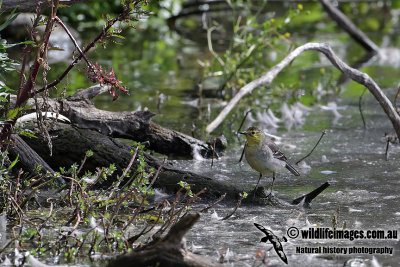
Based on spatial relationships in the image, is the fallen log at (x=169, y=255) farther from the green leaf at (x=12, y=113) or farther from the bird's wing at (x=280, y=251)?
the green leaf at (x=12, y=113)

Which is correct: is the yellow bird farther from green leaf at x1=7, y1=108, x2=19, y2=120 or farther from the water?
green leaf at x1=7, y1=108, x2=19, y2=120

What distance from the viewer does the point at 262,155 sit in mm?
5242

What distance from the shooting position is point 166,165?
17.2 ft

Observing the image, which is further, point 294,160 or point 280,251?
point 294,160

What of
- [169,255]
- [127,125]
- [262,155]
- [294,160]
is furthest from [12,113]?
[294,160]

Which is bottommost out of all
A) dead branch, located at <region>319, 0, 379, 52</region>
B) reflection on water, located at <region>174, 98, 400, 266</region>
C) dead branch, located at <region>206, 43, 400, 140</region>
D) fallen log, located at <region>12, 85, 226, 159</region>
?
reflection on water, located at <region>174, 98, 400, 266</region>

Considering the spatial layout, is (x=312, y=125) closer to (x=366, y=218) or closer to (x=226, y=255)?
(x=366, y=218)

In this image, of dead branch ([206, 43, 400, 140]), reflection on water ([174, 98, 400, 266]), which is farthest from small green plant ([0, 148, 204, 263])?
dead branch ([206, 43, 400, 140])

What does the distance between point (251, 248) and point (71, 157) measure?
1.88 m

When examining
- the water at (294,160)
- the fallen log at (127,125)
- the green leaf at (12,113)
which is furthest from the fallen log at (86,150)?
the green leaf at (12,113)

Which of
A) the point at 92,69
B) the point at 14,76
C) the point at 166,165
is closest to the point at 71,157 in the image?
the point at 166,165

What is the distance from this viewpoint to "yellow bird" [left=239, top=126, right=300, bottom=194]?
523 cm

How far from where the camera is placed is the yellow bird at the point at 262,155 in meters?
5.23

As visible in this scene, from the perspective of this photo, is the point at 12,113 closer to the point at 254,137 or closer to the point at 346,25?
the point at 254,137
